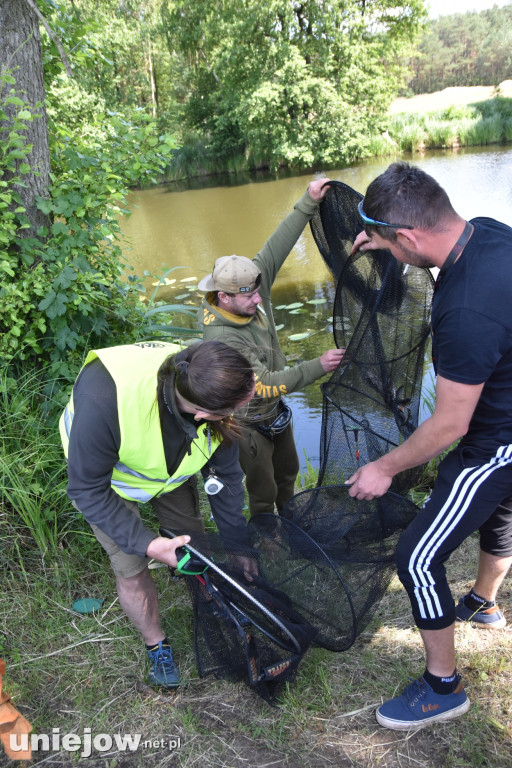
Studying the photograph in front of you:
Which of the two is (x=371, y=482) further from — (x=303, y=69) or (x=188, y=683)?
(x=303, y=69)

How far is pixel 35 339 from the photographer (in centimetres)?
357

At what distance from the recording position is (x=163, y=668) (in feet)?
8.22

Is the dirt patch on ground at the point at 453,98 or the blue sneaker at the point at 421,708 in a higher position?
the dirt patch on ground at the point at 453,98

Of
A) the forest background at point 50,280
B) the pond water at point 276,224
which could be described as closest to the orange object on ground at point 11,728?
the forest background at point 50,280

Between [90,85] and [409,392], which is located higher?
[90,85]

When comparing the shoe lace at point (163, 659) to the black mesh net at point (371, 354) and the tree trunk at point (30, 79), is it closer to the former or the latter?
the black mesh net at point (371, 354)

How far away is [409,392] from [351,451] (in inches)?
17.6

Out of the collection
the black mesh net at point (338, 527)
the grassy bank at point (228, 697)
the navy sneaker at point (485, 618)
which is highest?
the black mesh net at point (338, 527)

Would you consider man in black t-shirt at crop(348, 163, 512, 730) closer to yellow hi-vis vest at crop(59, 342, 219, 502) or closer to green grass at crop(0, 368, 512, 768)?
green grass at crop(0, 368, 512, 768)

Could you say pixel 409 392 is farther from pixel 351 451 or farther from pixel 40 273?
pixel 40 273

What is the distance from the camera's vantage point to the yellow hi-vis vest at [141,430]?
2.03m

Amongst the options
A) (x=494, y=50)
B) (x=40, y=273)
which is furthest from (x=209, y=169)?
(x=494, y=50)

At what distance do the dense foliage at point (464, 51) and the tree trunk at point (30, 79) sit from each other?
5612 centimetres

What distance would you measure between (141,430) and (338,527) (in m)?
1.09
